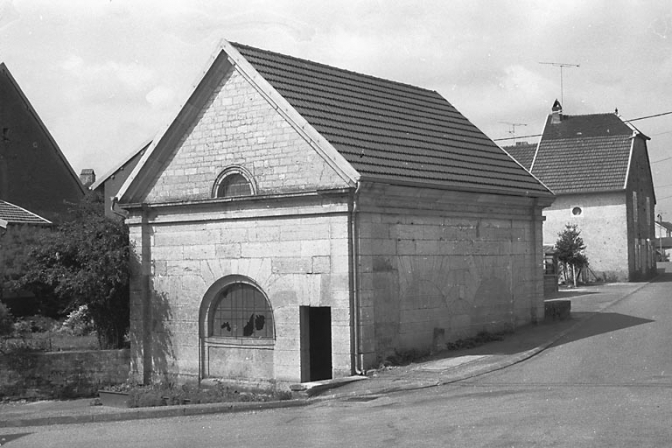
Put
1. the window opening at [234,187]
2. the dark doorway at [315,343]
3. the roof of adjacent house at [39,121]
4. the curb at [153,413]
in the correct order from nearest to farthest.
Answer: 1. the curb at [153,413]
2. the dark doorway at [315,343]
3. the window opening at [234,187]
4. the roof of adjacent house at [39,121]

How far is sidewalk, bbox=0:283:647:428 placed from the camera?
599 inches

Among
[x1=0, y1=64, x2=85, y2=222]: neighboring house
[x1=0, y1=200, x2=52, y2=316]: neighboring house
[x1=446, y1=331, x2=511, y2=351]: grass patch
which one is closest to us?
[x1=446, y1=331, x2=511, y2=351]: grass patch

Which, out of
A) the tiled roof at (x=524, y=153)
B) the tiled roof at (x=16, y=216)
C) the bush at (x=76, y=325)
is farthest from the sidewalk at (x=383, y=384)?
the tiled roof at (x=524, y=153)

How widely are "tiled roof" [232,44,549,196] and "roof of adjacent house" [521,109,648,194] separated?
77.8 ft

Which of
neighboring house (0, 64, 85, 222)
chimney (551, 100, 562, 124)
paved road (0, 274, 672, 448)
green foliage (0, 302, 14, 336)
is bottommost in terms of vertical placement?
paved road (0, 274, 672, 448)

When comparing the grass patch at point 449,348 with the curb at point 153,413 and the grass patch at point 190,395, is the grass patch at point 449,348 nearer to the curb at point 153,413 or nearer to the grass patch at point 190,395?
the grass patch at point 190,395

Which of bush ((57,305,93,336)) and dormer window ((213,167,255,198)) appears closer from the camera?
dormer window ((213,167,255,198))

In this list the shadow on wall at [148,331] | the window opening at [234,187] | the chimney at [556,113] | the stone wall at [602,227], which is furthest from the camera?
the chimney at [556,113]

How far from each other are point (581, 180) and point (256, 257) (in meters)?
31.9

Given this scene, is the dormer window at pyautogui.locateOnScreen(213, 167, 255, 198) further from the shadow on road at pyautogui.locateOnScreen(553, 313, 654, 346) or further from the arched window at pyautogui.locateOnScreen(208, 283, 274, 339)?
the shadow on road at pyautogui.locateOnScreen(553, 313, 654, 346)

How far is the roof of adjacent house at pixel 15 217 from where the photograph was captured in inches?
1212

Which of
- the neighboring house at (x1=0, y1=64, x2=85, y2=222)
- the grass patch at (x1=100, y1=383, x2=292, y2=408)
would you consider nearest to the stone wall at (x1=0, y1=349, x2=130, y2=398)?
the grass patch at (x1=100, y1=383, x2=292, y2=408)

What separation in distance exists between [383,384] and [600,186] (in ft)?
110

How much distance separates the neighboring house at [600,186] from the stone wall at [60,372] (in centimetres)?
2929
